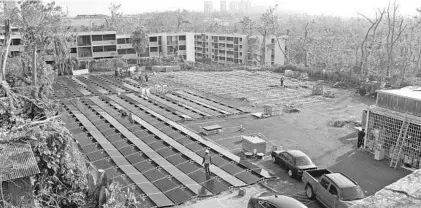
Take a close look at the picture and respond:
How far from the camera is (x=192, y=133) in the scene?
19125mm

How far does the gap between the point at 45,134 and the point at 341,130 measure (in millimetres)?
15282

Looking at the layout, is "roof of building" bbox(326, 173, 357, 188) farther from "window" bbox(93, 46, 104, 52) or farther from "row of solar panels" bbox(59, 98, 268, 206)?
"window" bbox(93, 46, 104, 52)

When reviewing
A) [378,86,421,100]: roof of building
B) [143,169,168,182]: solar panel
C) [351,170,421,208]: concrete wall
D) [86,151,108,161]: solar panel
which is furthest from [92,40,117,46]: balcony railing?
[351,170,421,208]: concrete wall

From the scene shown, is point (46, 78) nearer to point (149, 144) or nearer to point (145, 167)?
point (149, 144)

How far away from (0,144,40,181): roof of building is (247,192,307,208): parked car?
5.83 meters

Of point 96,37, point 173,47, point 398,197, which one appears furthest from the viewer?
point 173,47

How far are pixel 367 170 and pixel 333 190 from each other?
433 centimetres

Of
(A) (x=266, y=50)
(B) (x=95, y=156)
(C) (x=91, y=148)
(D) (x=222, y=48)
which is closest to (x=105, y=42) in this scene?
(D) (x=222, y=48)

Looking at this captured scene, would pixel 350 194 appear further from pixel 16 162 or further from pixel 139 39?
pixel 139 39

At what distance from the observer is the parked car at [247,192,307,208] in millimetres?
10016

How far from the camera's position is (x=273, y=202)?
10.2 metres

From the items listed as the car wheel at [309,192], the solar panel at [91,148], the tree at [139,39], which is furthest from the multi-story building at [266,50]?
the car wheel at [309,192]

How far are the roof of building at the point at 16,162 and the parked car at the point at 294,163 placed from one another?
8941 millimetres

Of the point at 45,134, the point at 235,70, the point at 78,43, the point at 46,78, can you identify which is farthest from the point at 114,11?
the point at 45,134
